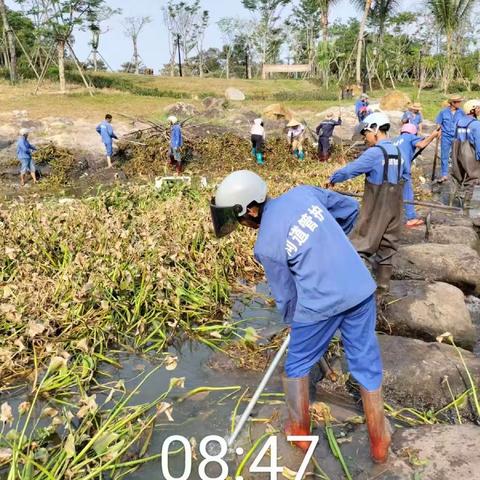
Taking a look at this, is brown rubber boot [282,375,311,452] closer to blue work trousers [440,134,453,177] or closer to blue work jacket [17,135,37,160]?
blue work trousers [440,134,453,177]

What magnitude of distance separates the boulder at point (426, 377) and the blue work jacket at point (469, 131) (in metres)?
5.46

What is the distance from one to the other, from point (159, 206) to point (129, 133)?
10973 mm

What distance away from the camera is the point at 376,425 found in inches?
122

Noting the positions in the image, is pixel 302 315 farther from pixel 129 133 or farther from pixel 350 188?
pixel 129 133

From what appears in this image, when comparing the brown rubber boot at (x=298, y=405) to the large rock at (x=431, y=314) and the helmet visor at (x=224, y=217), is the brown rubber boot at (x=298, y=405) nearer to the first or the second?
the helmet visor at (x=224, y=217)

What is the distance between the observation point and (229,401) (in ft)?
13.7

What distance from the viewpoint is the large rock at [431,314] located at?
16.4 ft

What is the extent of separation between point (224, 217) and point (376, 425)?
1.58 metres

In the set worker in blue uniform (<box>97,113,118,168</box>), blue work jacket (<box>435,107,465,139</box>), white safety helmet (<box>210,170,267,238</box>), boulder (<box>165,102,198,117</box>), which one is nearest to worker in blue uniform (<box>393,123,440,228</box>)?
Result: blue work jacket (<box>435,107,465,139</box>)

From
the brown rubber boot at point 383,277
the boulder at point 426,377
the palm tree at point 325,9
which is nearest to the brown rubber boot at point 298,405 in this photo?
the boulder at point 426,377

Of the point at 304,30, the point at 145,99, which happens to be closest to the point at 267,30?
the point at 304,30

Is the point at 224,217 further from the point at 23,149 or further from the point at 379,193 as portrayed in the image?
the point at 23,149

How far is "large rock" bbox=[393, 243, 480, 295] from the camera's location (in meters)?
6.30

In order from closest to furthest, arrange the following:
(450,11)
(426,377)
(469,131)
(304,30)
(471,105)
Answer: (426,377) → (471,105) → (469,131) → (450,11) → (304,30)
